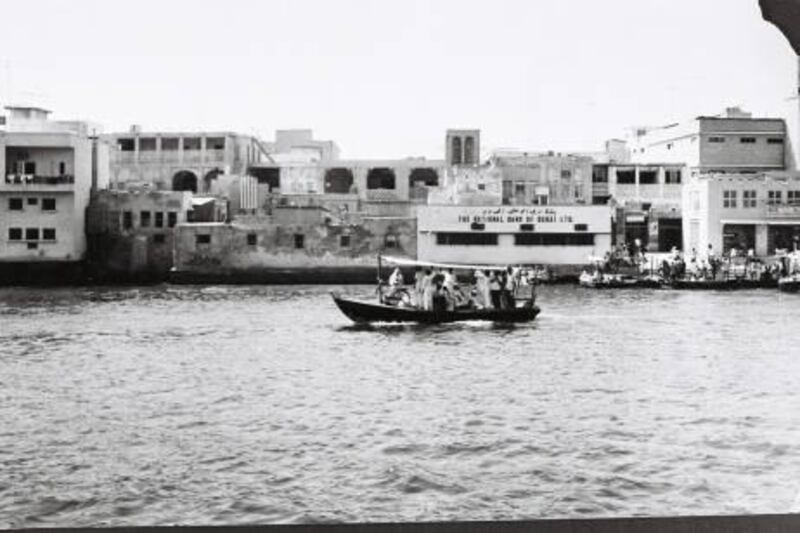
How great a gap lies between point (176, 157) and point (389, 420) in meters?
26.7

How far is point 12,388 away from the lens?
11219mm

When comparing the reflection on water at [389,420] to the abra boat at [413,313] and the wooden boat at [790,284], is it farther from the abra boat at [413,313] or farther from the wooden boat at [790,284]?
the wooden boat at [790,284]

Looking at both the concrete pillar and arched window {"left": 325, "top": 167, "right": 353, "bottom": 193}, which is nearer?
the concrete pillar

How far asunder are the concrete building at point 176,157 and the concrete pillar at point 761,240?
17874mm

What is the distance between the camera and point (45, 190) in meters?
25.7

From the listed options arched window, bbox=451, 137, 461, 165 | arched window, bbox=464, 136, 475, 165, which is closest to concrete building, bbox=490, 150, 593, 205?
arched window, bbox=451, 137, 461, 165

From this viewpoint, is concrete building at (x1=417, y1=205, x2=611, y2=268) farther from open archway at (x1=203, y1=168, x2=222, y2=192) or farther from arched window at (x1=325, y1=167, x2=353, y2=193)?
open archway at (x1=203, y1=168, x2=222, y2=192)

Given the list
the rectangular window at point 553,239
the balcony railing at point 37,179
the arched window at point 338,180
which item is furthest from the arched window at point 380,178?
the balcony railing at point 37,179

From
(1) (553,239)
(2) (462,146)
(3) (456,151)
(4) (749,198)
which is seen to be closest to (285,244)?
(3) (456,151)

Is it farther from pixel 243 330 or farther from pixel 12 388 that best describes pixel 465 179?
pixel 12 388

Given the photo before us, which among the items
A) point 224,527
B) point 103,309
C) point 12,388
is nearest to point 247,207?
point 103,309

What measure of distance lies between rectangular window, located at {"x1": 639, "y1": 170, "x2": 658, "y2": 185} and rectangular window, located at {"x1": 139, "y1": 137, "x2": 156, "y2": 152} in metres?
17.6

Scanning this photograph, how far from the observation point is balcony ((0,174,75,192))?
2542cm

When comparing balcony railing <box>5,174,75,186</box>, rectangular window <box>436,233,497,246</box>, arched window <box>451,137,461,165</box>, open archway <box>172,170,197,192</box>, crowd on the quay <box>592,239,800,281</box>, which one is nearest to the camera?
balcony railing <box>5,174,75,186</box>
